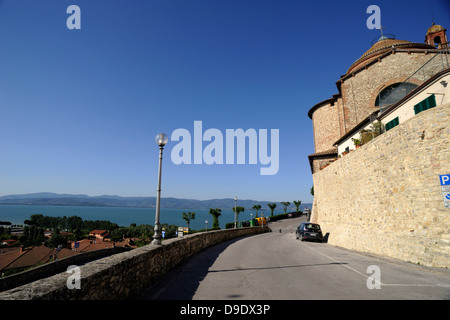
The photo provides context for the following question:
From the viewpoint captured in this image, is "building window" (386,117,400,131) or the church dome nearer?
"building window" (386,117,400,131)

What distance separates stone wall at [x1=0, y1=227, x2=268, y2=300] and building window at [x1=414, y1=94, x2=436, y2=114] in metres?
15.0

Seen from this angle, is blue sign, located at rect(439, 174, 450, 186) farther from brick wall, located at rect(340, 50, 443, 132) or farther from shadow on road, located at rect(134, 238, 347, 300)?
brick wall, located at rect(340, 50, 443, 132)

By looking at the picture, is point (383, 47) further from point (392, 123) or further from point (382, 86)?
point (392, 123)

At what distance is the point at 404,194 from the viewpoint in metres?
11.2

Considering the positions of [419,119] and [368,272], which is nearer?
[368,272]

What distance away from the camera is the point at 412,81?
23641mm

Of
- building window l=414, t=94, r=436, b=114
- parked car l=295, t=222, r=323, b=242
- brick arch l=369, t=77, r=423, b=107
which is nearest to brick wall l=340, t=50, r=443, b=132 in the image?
brick arch l=369, t=77, r=423, b=107

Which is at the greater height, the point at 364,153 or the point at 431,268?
the point at 364,153

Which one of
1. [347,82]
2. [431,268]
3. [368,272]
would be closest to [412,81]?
[347,82]

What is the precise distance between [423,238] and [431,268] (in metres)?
1.50

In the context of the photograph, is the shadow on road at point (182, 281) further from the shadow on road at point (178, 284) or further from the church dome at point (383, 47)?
the church dome at point (383, 47)

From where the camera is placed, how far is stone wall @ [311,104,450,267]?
9352mm

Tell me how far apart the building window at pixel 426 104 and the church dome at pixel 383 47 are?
62.1 ft
